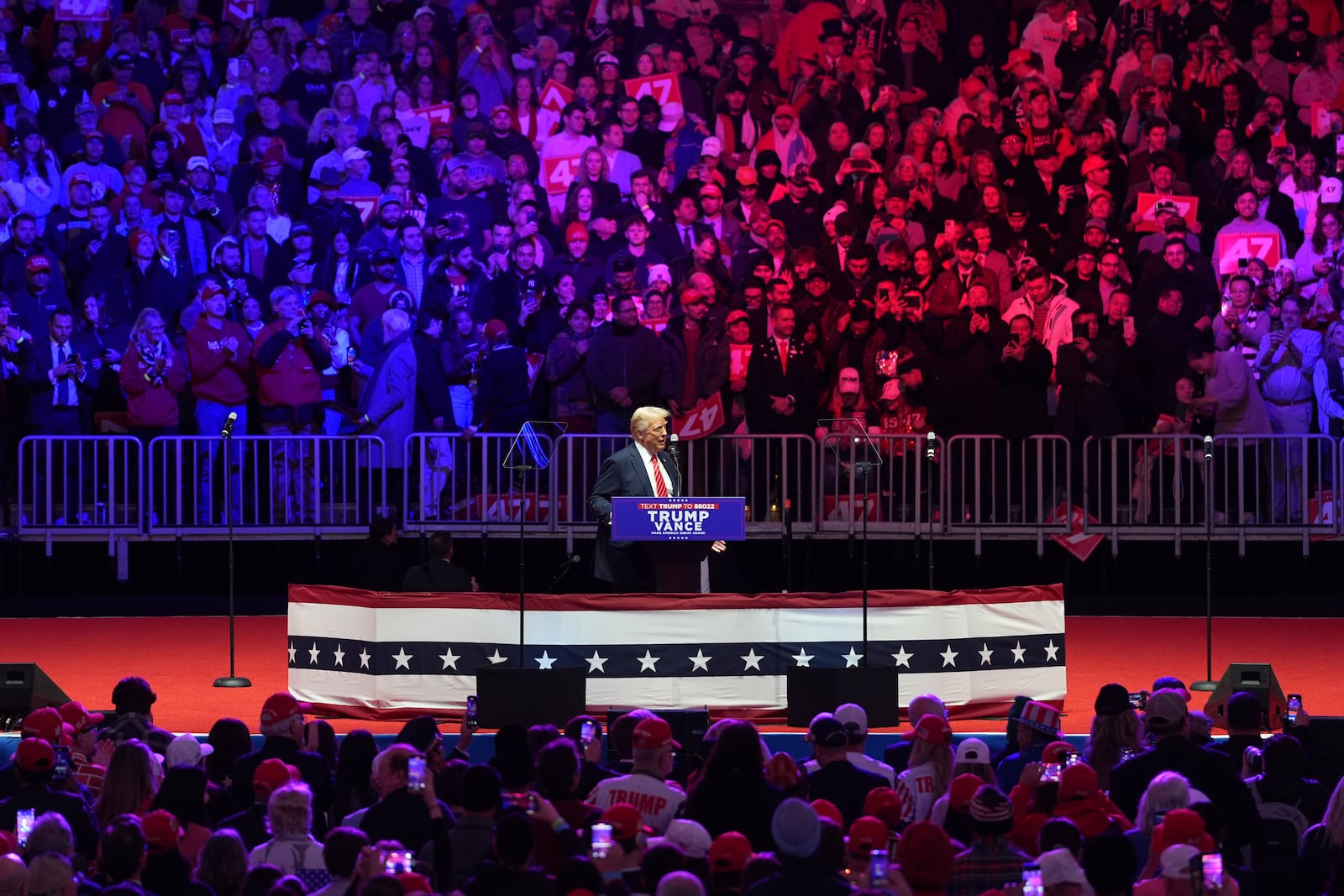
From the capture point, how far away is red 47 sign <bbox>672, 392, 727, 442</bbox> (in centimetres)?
1892

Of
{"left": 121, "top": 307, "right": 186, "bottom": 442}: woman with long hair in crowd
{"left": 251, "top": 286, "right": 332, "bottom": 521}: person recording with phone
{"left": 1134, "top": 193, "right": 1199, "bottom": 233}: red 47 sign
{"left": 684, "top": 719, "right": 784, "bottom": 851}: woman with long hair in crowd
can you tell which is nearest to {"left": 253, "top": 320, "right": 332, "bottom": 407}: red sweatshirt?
{"left": 251, "top": 286, "right": 332, "bottom": 521}: person recording with phone

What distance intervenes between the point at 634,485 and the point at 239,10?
9.53m

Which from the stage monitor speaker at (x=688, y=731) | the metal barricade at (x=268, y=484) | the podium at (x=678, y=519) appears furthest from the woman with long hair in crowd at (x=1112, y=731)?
the metal barricade at (x=268, y=484)

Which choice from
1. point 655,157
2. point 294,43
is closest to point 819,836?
point 655,157

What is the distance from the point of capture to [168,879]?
7.52 metres

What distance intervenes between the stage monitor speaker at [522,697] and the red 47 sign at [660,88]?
9.59 meters

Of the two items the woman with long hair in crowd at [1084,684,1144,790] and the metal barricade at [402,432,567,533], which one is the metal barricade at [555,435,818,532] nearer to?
the metal barricade at [402,432,567,533]

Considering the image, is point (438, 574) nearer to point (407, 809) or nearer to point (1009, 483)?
point (1009, 483)

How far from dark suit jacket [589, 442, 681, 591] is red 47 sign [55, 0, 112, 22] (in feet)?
32.0

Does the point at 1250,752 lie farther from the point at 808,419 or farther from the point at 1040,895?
the point at 808,419

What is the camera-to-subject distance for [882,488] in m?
19.2

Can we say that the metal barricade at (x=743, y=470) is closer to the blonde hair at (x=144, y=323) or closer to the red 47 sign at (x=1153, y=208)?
the blonde hair at (x=144, y=323)

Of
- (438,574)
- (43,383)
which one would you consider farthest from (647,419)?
(43,383)

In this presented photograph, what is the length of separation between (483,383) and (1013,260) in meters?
4.95
